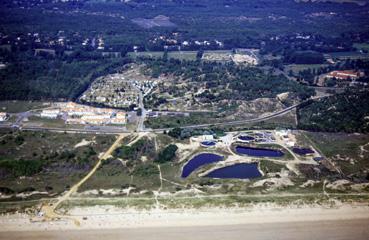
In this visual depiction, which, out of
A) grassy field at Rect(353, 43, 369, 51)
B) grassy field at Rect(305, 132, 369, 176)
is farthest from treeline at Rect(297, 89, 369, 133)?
grassy field at Rect(353, 43, 369, 51)

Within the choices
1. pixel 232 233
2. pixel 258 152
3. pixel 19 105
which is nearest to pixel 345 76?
pixel 258 152

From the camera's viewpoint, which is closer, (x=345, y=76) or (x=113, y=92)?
(x=113, y=92)

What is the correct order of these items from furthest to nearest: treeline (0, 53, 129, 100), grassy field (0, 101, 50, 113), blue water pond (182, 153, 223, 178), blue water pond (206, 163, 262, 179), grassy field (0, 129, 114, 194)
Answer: treeline (0, 53, 129, 100), grassy field (0, 101, 50, 113), blue water pond (182, 153, 223, 178), blue water pond (206, 163, 262, 179), grassy field (0, 129, 114, 194)

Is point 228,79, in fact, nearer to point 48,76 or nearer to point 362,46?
point 48,76

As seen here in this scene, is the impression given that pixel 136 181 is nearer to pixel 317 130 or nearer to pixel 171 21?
pixel 317 130

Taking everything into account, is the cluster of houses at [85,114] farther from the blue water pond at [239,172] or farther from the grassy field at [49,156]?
the blue water pond at [239,172]

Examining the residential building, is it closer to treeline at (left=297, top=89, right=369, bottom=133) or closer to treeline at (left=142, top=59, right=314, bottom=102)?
treeline at (left=142, top=59, right=314, bottom=102)
